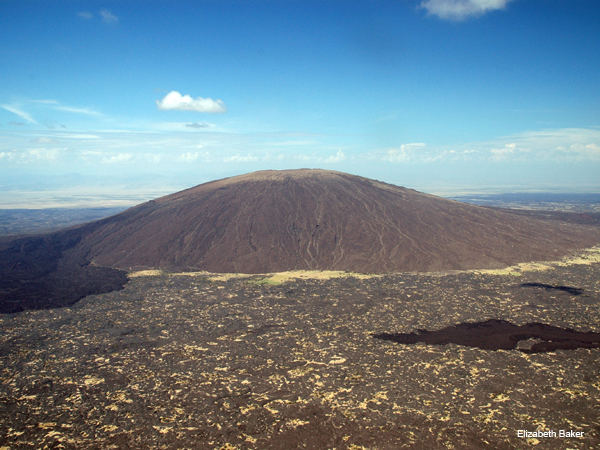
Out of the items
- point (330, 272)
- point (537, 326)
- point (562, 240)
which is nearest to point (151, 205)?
point (330, 272)

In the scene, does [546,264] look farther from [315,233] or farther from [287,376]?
[287,376]

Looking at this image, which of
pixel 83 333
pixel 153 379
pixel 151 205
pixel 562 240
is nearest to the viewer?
pixel 153 379

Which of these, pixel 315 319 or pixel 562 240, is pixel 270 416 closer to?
pixel 315 319

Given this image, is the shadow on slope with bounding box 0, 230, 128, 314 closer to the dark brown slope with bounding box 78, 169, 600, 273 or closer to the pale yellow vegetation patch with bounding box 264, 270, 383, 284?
the dark brown slope with bounding box 78, 169, 600, 273

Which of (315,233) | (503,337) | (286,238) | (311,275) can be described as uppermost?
(315,233)

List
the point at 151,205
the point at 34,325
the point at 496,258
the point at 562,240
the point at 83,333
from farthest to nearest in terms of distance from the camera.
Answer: the point at 151,205
the point at 562,240
the point at 496,258
the point at 34,325
the point at 83,333

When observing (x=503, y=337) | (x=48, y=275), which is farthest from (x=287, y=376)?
(x=48, y=275)

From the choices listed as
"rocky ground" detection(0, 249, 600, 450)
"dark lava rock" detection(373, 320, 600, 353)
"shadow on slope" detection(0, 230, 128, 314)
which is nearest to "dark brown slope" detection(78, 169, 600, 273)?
"shadow on slope" detection(0, 230, 128, 314)
